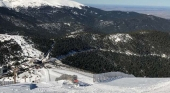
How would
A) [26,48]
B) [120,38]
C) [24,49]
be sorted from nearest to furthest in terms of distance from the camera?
1. [24,49]
2. [26,48]
3. [120,38]

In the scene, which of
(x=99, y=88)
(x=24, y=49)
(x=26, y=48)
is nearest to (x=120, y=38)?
(x=26, y=48)

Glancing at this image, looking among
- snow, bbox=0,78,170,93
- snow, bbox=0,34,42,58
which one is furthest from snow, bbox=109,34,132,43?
snow, bbox=0,78,170,93

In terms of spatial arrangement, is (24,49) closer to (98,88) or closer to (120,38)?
(120,38)

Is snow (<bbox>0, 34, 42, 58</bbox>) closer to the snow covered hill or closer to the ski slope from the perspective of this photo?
the snow covered hill

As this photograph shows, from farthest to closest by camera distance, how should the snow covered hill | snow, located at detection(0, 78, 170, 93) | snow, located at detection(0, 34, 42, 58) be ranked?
snow, located at detection(0, 34, 42, 58), the snow covered hill, snow, located at detection(0, 78, 170, 93)

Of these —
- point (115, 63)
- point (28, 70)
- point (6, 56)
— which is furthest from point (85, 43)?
point (28, 70)

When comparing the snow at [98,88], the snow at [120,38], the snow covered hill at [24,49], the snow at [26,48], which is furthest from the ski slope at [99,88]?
the snow at [120,38]

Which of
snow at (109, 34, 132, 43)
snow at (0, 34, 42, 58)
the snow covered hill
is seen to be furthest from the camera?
snow at (109, 34, 132, 43)

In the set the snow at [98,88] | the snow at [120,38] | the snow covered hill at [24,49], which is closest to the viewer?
the snow at [98,88]

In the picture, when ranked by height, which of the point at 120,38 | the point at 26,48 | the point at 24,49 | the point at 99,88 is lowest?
the point at 99,88

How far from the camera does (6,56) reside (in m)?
103

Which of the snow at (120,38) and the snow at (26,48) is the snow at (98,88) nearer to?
the snow at (26,48)

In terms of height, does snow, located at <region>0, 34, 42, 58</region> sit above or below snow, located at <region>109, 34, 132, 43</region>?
below

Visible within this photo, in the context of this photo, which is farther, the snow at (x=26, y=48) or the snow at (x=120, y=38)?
the snow at (x=120, y=38)
